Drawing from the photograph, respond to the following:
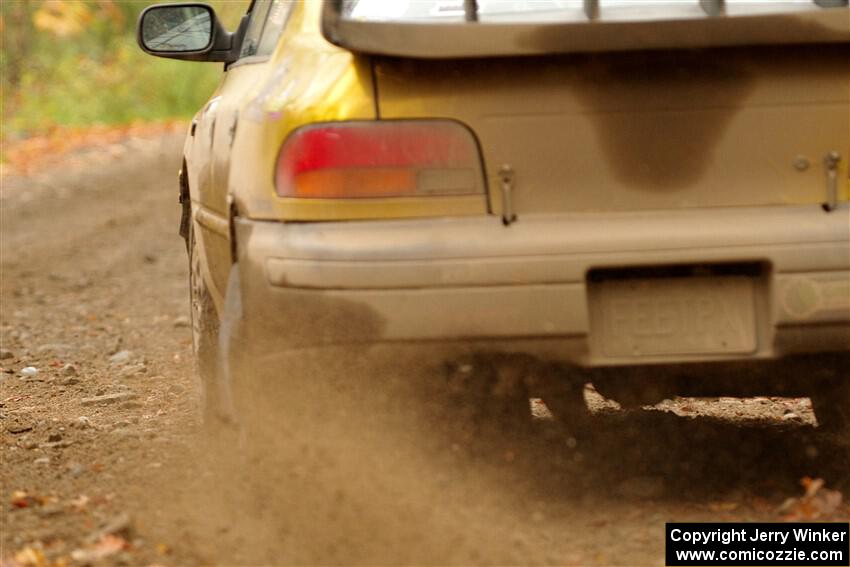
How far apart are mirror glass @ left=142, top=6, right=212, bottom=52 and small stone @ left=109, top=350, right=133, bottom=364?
2358mm

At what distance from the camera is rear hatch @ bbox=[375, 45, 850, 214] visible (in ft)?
11.8

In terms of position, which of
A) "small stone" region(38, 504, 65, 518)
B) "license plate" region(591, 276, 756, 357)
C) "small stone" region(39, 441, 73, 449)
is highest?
"license plate" region(591, 276, 756, 357)

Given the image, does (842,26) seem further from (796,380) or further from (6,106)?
(6,106)

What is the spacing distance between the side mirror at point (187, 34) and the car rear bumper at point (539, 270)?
1.68 meters

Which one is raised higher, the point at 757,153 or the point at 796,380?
the point at 757,153

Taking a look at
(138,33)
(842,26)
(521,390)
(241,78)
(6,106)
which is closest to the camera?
(842,26)

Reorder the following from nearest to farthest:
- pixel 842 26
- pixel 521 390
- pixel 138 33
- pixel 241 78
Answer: pixel 842 26, pixel 521 390, pixel 241 78, pixel 138 33

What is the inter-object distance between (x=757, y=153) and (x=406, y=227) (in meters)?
0.86

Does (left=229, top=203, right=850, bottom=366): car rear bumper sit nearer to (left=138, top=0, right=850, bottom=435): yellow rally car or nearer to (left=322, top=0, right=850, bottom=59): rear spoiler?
(left=138, top=0, right=850, bottom=435): yellow rally car

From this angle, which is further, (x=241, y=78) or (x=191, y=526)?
(x=241, y=78)

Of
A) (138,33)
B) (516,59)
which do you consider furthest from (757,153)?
(138,33)

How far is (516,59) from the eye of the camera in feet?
11.8

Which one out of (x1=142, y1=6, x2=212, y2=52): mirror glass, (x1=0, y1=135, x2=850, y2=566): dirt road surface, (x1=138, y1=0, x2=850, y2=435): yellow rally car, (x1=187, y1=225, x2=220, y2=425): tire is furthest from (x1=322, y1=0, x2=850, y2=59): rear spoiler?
(x1=142, y1=6, x2=212, y2=52): mirror glass

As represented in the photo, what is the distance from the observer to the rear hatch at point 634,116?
3602 mm
